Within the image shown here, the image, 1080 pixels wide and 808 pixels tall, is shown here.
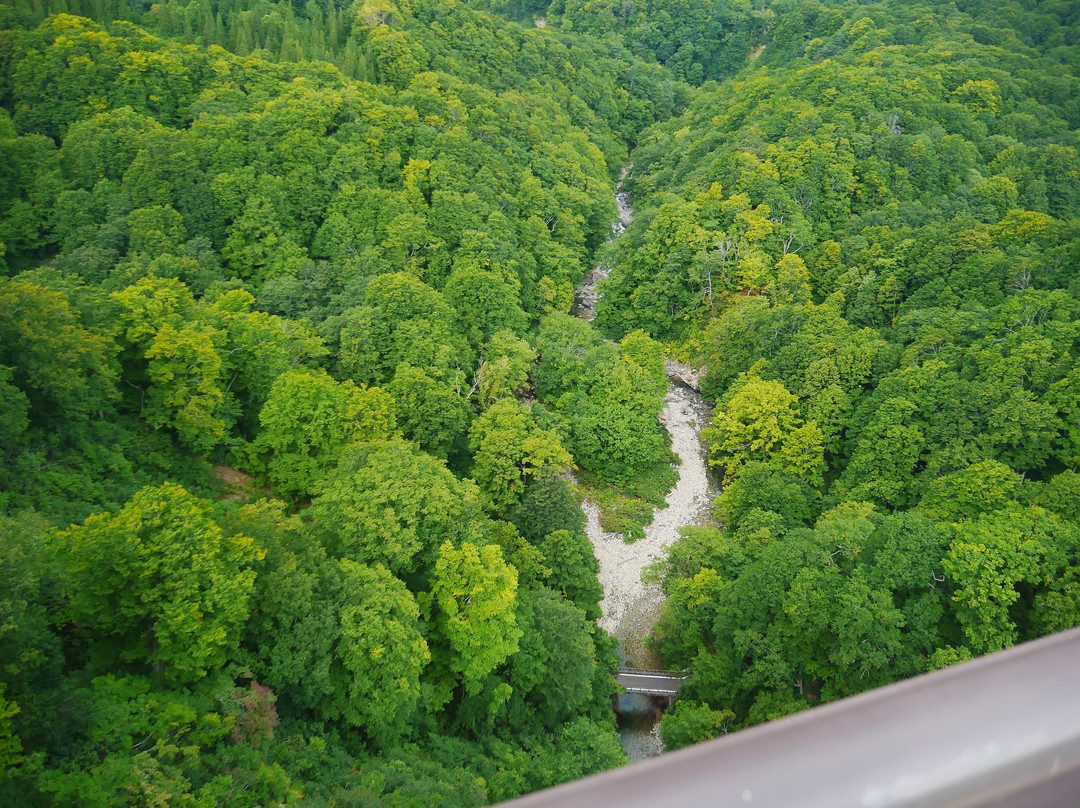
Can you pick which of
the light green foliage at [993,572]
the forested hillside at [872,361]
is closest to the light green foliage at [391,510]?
the forested hillside at [872,361]

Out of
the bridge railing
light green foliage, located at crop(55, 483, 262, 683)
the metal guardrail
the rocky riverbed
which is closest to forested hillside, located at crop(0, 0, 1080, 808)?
light green foliage, located at crop(55, 483, 262, 683)

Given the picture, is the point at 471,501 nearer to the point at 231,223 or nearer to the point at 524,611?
the point at 524,611

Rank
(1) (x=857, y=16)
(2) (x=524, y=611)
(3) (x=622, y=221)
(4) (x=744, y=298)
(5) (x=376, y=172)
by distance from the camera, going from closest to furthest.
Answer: (2) (x=524, y=611) → (4) (x=744, y=298) → (5) (x=376, y=172) → (3) (x=622, y=221) → (1) (x=857, y=16)

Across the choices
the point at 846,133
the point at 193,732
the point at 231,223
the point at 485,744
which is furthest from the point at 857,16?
the point at 193,732

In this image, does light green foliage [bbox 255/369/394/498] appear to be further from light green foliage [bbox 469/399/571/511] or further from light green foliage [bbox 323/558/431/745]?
light green foliage [bbox 323/558/431/745]

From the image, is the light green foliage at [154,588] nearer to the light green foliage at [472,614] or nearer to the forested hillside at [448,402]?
the forested hillside at [448,402]
